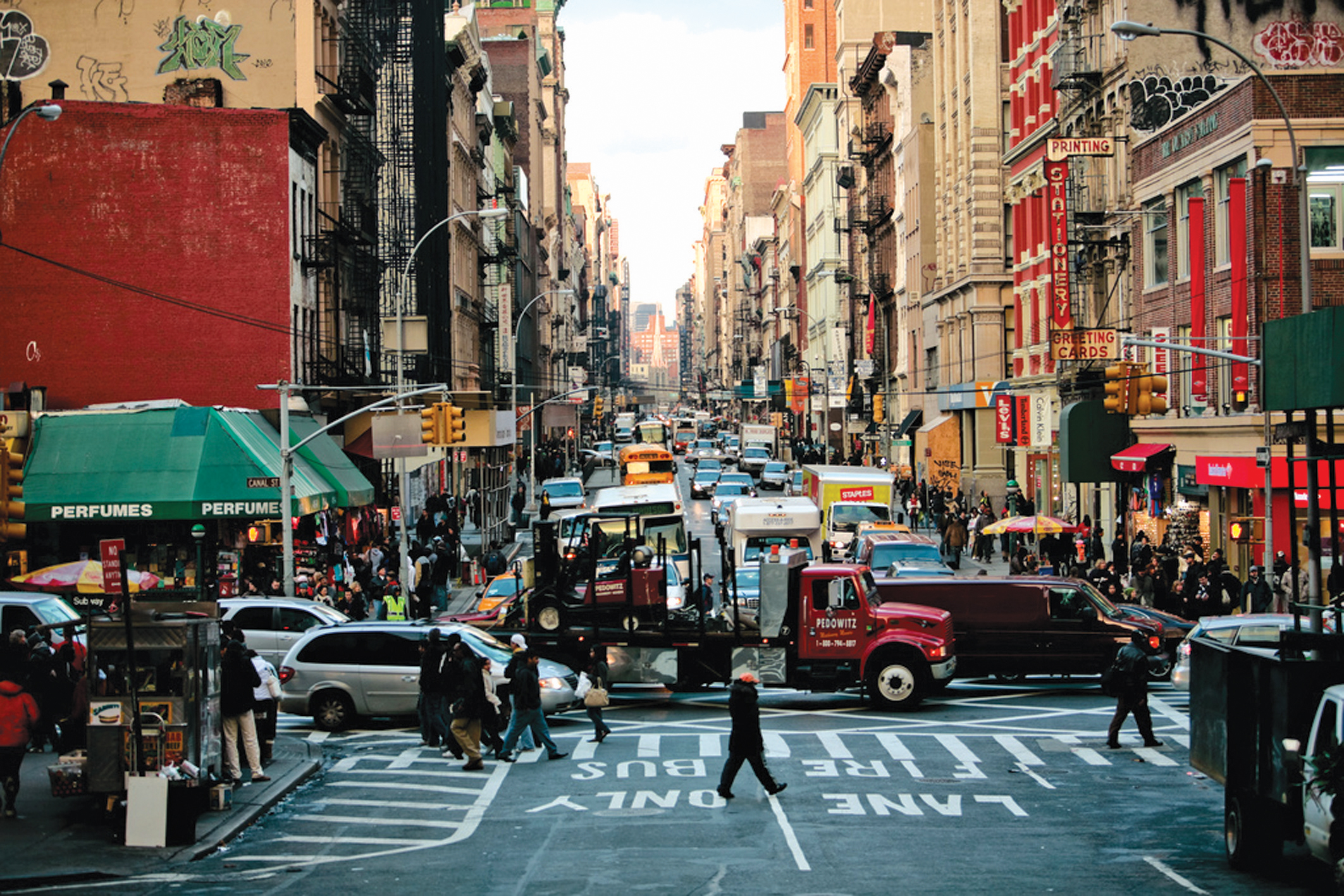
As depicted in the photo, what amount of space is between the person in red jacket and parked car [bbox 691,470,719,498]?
203ft

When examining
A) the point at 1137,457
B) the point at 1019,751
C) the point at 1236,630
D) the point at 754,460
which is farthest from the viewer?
the point at 754,460

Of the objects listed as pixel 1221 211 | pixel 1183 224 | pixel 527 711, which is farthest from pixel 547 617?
pixel 1183 224

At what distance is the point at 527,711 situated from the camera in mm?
20906

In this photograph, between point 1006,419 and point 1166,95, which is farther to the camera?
point 1006,419

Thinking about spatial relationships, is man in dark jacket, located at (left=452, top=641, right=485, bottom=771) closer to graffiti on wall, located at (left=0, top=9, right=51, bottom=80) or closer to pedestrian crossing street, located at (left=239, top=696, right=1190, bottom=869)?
pedestrian crossing street, located at (left=239, top=696, right=1190, bottom=869)

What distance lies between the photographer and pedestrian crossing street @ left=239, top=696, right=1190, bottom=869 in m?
16.6

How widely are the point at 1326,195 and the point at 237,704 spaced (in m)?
26.4

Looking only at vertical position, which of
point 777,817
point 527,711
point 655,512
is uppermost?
point 655,512

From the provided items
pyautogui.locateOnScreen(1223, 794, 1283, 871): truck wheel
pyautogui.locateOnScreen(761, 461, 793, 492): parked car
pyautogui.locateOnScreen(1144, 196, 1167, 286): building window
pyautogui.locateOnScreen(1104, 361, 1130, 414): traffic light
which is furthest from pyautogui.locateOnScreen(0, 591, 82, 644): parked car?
pyautogui.locateOnScreen(761, 461, 793, 492): parked car

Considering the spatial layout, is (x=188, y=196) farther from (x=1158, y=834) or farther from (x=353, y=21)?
(x=1158, y=834)

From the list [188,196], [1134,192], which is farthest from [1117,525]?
[188,196]

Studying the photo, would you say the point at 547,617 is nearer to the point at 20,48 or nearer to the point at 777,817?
the point at 777,817

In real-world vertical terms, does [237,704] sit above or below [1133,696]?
above

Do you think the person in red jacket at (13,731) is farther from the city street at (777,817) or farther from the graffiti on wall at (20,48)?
the graffiti on wall at (20,48)
